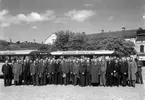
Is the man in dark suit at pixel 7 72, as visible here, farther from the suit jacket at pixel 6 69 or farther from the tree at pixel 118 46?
the tree at pixel 118 46

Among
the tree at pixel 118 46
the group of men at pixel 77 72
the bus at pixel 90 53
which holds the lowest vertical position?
the group of men at pixel 77 72

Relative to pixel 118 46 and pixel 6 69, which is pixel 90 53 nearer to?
pixel 6 69

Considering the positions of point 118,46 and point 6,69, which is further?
point 118,46

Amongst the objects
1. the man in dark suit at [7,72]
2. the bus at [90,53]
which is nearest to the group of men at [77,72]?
the man in dark suit at [7,72]

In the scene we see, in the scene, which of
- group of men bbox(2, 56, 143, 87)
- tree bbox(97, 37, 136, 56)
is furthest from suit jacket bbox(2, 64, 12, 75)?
tree bbox(97, 37, 136, 56)


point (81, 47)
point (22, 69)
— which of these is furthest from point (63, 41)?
point (22, 69)

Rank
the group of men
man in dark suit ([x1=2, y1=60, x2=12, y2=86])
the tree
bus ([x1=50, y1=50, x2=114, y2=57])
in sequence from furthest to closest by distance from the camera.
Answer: the tree → bus ([x1=50, y1=50, x2=114, y2=57]) → man in dark suit ([x1=2, y1=60, x2=12, y2=86]) → the group of men

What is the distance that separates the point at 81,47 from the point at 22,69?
101 ft

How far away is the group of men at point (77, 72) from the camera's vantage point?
12.9 m

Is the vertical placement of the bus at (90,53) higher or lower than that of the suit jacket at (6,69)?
higher

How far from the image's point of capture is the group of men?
12859 mm

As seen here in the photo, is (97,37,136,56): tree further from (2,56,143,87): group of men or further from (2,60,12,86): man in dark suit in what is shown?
(2,60,12,86): man in dark suit

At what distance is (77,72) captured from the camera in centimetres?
1338

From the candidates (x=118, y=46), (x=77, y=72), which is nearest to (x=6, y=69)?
(x=77, y=72)
